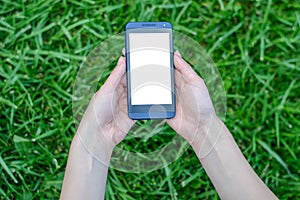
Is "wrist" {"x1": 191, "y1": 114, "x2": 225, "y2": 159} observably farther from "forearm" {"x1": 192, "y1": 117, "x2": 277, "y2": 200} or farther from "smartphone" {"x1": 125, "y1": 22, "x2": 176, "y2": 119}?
"smartphone" {"x1": 125, "y1": 22, "x2": 176, "y2": 119}

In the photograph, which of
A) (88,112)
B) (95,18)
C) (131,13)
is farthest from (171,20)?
(88,112)

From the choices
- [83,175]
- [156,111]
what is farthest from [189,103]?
[83,175]

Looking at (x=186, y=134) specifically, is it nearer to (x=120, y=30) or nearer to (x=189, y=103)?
(x=189, y=103)

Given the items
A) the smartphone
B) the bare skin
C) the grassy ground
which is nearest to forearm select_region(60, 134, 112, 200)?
the bare skin

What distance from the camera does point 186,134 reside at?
5.63ft

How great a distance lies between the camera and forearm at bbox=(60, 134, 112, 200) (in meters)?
1.61

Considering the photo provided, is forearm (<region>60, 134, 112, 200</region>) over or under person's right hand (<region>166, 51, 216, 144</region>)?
under

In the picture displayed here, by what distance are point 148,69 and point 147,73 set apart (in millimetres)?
14

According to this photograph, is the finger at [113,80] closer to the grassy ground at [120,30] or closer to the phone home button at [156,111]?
the phone home button at [156,111]

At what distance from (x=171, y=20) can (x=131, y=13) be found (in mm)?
176

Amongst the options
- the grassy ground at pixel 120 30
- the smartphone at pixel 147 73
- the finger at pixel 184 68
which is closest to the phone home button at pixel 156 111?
the smartphone at pixel 147 73

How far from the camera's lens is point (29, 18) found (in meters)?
2.06

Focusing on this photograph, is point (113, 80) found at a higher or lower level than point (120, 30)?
lower

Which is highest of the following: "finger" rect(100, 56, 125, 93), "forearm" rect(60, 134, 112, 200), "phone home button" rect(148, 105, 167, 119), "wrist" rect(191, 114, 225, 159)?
"finger" rect(100, 56, 125, 93)
